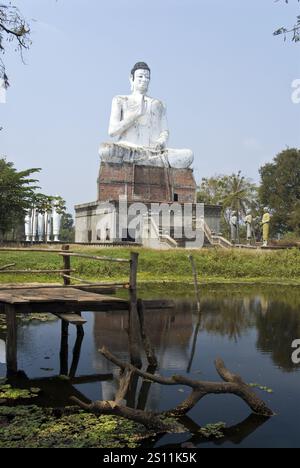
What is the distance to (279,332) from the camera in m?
12.6

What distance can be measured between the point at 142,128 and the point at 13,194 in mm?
13157

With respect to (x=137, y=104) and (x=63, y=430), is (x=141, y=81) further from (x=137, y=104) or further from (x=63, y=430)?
(x=63, y=430)

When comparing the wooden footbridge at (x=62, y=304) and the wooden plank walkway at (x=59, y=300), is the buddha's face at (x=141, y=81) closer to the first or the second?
→ the wooden footbridge at (x=62, y=304)

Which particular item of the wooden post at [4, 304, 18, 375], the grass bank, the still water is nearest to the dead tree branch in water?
the still water

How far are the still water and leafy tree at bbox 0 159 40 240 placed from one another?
18783 millimetres

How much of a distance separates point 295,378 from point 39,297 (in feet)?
14.3

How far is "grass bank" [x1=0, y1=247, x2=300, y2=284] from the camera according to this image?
23.2 meters

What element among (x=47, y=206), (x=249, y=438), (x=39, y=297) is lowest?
(x=249, y=438)

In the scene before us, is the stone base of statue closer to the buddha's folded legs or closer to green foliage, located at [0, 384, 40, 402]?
the buddha's folded legs

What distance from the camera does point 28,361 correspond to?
31.8ft

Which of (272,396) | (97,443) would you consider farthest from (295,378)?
(97,443)

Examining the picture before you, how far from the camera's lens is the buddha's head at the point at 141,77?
42.4 meters

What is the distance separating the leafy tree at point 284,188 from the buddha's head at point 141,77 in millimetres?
22930
